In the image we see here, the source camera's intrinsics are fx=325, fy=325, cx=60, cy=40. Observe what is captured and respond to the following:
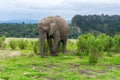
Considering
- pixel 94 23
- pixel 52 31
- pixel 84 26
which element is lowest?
pixel 84 26

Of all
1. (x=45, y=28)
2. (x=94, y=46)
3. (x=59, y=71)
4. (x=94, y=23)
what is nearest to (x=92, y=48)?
(x=94, y=46)

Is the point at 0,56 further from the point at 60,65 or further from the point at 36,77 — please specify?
the point at 36,77

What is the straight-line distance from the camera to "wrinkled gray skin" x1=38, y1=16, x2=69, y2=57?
18.8 metres

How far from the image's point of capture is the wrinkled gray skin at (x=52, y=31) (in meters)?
18.8

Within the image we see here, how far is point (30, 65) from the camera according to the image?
1545 cm

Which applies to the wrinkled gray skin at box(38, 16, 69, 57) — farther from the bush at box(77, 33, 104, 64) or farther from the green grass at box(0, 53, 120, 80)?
the green grass at box(0, 53, 120, 80)

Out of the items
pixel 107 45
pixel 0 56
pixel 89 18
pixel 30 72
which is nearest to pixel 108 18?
pixel 89 18

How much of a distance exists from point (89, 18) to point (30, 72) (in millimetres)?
74829

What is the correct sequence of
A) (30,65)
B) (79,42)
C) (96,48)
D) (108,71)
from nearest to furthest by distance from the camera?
1. (108,71)
2. (30,65)
3. (96,48)
4. (79,42)

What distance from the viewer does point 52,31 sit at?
63.1ft

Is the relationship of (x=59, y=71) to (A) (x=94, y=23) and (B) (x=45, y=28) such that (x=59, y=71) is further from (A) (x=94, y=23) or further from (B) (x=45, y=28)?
(A) (x=94, y=23)

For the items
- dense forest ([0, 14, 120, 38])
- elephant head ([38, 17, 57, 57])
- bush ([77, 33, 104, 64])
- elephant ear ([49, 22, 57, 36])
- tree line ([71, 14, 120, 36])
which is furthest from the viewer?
tree line ([71, 14, 120, 36])

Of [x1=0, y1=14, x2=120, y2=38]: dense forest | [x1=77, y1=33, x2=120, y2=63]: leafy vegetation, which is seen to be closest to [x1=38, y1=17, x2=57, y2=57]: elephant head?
[x1=77, y1=33, x2=120, y2=63]: leafy vegetation

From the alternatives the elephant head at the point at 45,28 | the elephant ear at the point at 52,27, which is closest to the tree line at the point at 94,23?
the elephant ear at the point at 52,27
